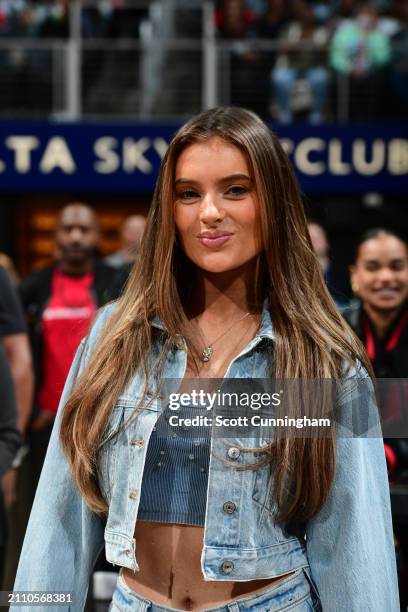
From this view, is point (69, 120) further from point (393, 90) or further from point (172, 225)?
point (172, 225)

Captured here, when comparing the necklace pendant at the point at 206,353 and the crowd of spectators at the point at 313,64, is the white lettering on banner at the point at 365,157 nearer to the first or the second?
the crowd of spectators at the point at 313,64

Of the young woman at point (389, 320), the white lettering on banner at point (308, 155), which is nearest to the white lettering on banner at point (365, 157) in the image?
the white lettering on banner at point (308, 155)

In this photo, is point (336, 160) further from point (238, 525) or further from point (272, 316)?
point (238, 525)

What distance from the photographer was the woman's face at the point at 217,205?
1.73 meters

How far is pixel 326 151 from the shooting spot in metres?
8.76

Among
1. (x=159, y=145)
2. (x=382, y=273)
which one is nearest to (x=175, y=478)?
(x=382, y=273)

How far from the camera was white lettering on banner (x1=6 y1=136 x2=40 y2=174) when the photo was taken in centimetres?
868

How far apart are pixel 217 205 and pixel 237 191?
47mm

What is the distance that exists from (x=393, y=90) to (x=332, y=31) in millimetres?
938

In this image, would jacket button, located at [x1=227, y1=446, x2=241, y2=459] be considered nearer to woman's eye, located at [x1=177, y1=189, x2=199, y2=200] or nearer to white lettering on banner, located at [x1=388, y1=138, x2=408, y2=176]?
woman's eye, located at [x1=177, y1=189, x2=199, y2=200]

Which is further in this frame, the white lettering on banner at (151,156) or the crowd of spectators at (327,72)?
the crowd of spectators at (327,72)

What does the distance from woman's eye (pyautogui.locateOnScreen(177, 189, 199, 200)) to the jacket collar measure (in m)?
0.23

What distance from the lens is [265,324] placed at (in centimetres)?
179

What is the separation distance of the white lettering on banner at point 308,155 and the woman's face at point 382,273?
5010 millimetres
